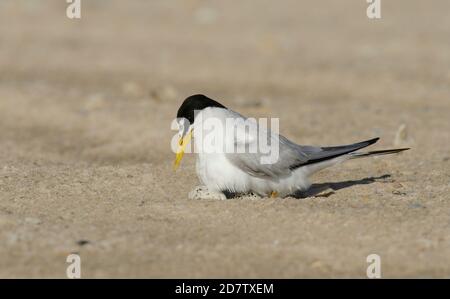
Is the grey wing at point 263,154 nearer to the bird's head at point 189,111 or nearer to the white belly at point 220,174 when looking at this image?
the white belly at point 220,174

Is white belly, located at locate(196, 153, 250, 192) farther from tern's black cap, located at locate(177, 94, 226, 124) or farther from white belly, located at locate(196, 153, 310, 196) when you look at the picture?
tern's black cap, located at locate(177, 94, 226, 124)

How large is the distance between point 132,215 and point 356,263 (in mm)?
1451

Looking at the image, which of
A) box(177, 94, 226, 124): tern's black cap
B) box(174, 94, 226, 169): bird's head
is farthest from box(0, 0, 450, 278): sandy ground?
box(177, 94, 226, 124): tern's black cap

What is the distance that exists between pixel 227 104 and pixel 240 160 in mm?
4135

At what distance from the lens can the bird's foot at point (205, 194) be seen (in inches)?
200

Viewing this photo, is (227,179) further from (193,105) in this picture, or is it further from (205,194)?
(193,105)

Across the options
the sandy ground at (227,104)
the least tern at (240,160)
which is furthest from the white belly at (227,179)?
the sandy ground at (227,104)

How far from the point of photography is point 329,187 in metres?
5.69

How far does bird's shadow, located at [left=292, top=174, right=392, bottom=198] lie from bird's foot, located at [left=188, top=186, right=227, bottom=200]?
598 millimetres

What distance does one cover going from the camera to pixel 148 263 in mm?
4145

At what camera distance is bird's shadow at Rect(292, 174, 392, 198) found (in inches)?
215

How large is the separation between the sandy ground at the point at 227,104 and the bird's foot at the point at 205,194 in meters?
0.08

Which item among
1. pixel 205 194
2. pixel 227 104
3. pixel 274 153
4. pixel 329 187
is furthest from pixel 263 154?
pixel 227 104
